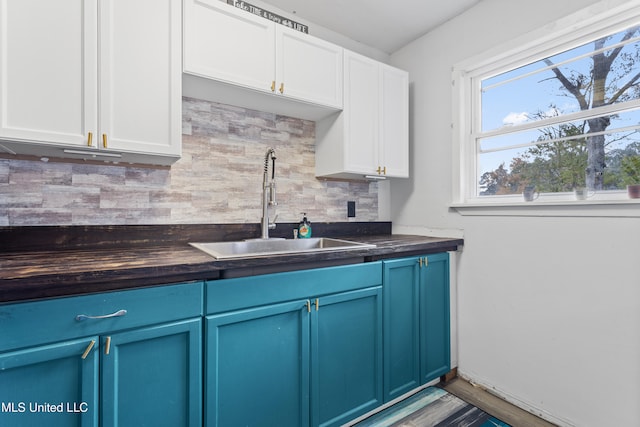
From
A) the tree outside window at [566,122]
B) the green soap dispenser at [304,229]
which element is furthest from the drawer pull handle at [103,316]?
the tree outside window at [566,122]

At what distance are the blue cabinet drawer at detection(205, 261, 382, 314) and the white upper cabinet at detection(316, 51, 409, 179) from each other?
30.3 inches

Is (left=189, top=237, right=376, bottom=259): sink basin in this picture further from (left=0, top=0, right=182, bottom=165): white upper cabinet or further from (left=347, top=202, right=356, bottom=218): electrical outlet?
(left=0, top=0, right=182, bottom=165): white upper cabinet

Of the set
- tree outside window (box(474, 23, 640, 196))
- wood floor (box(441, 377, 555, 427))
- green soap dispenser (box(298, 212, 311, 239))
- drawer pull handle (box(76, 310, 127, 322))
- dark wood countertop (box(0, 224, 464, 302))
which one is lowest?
wood floor (box(441, 377, 555, 427))

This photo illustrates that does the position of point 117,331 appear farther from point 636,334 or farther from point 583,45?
point 583,45

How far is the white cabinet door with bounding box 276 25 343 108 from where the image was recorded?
1792 mm

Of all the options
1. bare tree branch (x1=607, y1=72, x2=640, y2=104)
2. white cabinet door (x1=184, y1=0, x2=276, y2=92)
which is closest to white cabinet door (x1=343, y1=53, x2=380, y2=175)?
white cabinet door (x1=184, y1=0, x2=276, y2=92)

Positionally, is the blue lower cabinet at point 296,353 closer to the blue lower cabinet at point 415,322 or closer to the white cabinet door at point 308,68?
the blue lower cabinet at point 415,322

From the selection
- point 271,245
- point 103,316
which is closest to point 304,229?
point 271,245

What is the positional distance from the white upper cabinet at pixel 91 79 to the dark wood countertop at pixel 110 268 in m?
0.46

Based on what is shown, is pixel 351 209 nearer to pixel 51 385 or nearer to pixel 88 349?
pixel 88 349

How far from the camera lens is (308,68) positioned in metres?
1.89

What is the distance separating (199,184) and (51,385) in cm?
114

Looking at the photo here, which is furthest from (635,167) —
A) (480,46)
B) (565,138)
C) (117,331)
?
(117,331)

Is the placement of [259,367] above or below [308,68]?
below
